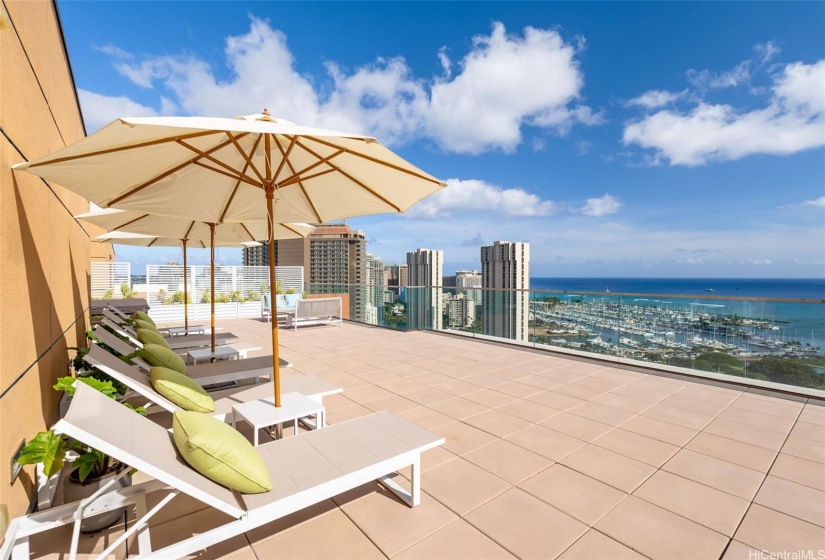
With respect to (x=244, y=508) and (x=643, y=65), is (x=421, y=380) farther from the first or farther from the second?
(x=643, y=65)

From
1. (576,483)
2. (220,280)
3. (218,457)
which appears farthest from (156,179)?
(220,280)

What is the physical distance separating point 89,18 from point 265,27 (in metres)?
7.67

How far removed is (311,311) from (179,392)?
292 inches

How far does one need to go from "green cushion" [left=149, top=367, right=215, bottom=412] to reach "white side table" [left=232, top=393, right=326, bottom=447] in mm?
244

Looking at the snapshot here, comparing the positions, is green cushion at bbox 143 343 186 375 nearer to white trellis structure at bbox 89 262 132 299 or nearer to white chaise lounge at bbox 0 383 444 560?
white chaise lounge at bbox 0 383 444 560

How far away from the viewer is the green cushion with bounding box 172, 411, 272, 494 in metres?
1.76

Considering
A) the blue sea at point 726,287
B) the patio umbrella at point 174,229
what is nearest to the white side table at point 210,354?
the patio umbrella at point 174,229

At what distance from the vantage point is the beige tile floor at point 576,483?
6.67 ft

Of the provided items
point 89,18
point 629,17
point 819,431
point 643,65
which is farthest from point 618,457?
point 643,65

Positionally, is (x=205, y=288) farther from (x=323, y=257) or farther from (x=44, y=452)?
(x=323, y=257)

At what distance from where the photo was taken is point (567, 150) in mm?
44125

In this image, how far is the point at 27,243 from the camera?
2389mm

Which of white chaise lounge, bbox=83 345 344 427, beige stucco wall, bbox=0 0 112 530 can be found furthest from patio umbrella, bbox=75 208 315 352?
white chaise lounge, bbox=83 345 344 427

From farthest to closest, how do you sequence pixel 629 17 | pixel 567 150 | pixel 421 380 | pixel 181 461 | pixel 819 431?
pixel 567 150, pixel 629 17, pixel 421 380, pixel 819 431, pixel 181 461
